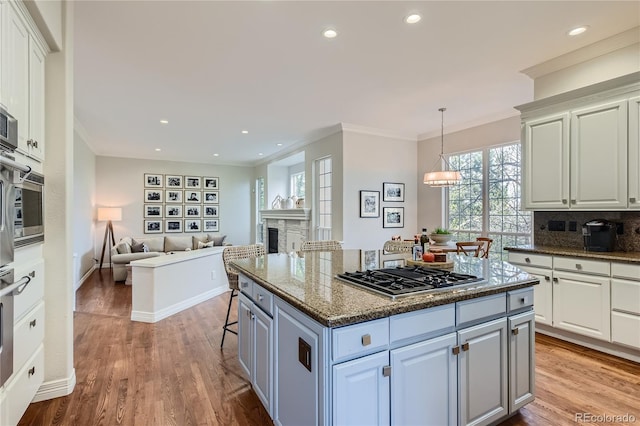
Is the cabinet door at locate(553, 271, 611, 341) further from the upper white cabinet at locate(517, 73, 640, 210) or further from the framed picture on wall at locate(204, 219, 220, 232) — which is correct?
the framed picture on wall at locate(204, 219, 220, 232)

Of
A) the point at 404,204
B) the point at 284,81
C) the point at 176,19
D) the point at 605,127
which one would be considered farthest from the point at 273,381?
the point at 404,204

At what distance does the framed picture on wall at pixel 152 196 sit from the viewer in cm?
844

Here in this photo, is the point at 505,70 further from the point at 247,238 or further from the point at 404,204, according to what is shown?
the point at 247,238

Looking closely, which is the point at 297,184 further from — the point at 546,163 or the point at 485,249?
the point at 546,163

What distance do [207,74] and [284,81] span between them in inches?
32.3

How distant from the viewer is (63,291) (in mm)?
2289

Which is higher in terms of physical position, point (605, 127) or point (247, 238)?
point (605, 127)

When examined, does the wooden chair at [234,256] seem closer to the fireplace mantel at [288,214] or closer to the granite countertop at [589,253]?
the granite countertop at [589,253]

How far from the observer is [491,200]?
515 centimetres

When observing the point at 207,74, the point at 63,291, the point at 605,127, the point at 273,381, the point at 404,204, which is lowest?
the point at 273,381

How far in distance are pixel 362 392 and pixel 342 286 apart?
0.54m

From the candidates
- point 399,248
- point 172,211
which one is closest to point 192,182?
point 172,211

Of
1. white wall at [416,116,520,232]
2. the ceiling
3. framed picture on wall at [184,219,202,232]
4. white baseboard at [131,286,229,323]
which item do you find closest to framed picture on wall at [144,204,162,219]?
framed picture on wall at [184,219,202,232]

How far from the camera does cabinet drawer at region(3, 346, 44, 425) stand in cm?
162
